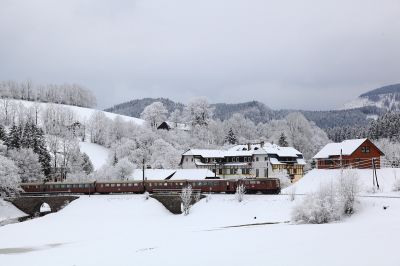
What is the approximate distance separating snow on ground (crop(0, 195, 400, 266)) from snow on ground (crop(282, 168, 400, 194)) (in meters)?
8.71

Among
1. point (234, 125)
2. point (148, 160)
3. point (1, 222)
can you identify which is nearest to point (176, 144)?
point (148, 160)

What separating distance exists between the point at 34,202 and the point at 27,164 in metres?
13.1

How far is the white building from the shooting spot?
81938 millimetres

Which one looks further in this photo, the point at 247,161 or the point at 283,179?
the point at 247,161

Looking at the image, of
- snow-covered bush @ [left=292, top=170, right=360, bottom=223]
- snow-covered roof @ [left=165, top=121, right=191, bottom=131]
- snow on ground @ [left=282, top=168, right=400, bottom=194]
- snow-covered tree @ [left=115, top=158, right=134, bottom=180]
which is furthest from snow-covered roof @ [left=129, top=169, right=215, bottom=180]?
snow-covered roof @ [left=165, top=121, right=191, bottom=131]

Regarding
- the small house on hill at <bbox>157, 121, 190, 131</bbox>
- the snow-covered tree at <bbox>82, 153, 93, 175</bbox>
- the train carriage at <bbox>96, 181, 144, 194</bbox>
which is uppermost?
the small house on hill at <bbox>157, 121, 190, 131</bbox>

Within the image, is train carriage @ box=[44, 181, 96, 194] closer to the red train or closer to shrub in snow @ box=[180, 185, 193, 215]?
the red train

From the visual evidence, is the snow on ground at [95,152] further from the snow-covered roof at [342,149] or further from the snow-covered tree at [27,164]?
the snow-covered roof at [342,149]

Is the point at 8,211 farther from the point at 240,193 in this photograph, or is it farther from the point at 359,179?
the point at 359,179

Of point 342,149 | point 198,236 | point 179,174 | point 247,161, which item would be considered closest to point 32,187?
point 179,174

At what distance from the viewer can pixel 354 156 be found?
208 ft

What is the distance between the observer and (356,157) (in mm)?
63281

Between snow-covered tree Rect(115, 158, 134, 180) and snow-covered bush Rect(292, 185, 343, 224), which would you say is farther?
snow-covered tree Rect(115, 158, 134, 180)

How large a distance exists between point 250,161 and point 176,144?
103 ft
